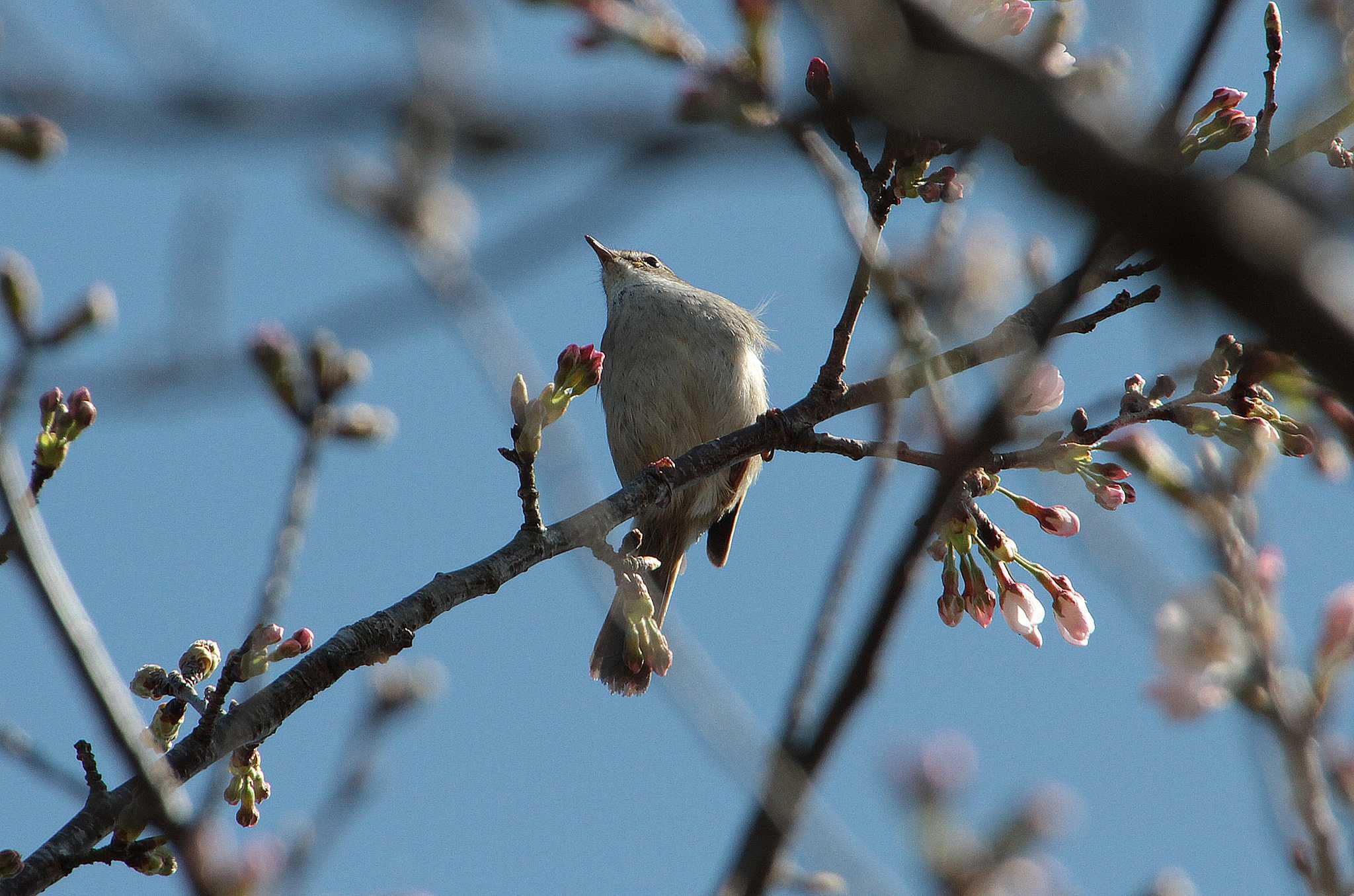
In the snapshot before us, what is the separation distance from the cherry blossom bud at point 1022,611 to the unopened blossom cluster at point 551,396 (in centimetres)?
127

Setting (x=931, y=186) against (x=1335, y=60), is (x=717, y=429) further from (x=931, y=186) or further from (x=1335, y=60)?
(x=1335, y=60)

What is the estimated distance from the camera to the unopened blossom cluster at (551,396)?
3.20 m

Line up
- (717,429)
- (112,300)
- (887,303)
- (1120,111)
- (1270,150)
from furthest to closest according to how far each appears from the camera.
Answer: (717,429)
(1270,150)
(112,300)
(887,303)
(1120,111)

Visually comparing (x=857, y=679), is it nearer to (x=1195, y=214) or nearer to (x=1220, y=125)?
(x=1195, y=214)

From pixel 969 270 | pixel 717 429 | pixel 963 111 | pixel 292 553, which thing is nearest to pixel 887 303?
pixel 963 111

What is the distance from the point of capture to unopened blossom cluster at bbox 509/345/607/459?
320 cm

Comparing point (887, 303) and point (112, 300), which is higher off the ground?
point (112, 300)

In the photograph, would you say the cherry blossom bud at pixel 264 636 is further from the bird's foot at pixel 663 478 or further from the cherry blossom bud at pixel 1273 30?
the cherry blossom bud at pixel 1273 30

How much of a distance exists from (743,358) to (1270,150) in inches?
123

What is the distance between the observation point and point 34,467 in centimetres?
251

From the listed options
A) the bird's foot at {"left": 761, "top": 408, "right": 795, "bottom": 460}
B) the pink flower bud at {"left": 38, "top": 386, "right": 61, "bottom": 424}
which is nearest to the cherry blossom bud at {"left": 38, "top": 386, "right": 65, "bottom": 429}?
the pink flower bud at {"left": 38, "top": 386, "right": 61, "bottom": 424}

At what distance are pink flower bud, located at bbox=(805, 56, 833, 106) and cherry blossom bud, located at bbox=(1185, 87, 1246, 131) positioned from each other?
987 mm

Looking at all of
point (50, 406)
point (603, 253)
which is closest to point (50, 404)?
point (50, 406)

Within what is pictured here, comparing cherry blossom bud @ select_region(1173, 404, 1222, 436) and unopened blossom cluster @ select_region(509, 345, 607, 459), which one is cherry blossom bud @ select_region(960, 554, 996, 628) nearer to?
cherry blossom bud @ select_region(1173, 404, 1222, 436)
